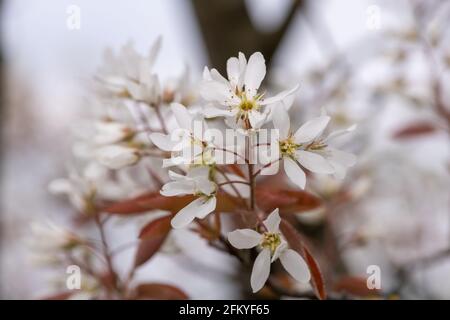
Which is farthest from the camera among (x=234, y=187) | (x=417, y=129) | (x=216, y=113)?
(x=417, y=129)

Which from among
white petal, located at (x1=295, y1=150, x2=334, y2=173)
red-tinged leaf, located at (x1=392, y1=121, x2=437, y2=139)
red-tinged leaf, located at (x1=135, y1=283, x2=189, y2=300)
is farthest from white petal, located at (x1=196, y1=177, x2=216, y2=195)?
red-tinged leaf, located at (x1=392, y1=121, x2=437, y2=139)

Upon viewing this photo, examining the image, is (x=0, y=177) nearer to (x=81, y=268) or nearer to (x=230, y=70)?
(x=81, y=268)

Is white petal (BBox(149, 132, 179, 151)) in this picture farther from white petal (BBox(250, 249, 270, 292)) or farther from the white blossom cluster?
white petal (BBox(250, 249, 270, 292))

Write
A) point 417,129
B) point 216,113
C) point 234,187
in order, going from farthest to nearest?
1. point 417,129
2. point 234,187
3. point 216,113

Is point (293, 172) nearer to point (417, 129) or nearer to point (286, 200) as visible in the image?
point (286, 200)

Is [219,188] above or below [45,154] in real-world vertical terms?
below

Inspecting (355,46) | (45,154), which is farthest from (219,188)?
(45,154)

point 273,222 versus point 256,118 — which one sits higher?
point 256,118

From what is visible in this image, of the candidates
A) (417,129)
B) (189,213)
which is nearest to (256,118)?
(189,213)
